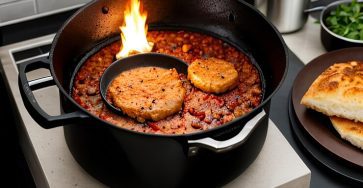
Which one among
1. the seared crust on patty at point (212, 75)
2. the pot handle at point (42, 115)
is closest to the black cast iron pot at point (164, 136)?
the pot handle at point (42, 115)

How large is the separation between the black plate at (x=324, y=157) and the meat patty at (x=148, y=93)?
1.36 feet

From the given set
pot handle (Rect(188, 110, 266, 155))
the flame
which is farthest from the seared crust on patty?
pot handle (Rect(188, 110, 266, 155))

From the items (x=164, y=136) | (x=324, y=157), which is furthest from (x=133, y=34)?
(x=324, y=157)

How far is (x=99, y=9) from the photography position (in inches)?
74.0

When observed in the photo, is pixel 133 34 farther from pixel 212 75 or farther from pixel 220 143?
pixel 220 143

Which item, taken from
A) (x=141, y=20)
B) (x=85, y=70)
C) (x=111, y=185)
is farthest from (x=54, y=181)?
(x=141, y=20)

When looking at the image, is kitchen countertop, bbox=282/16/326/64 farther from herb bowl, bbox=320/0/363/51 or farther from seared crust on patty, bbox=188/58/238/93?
seared crust on patty, bbox=188/58/238/93

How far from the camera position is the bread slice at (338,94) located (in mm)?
1717

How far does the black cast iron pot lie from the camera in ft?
4.64

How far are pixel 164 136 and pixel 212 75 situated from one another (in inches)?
17.5

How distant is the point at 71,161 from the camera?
1712 millimetres

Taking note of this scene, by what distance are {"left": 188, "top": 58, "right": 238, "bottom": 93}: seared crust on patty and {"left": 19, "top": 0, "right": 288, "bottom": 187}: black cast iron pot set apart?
116 mm

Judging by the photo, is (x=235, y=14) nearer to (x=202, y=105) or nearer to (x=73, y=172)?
(x=202, y=105)

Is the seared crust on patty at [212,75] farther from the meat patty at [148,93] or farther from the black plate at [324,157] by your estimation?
the black plate at [324,157]
